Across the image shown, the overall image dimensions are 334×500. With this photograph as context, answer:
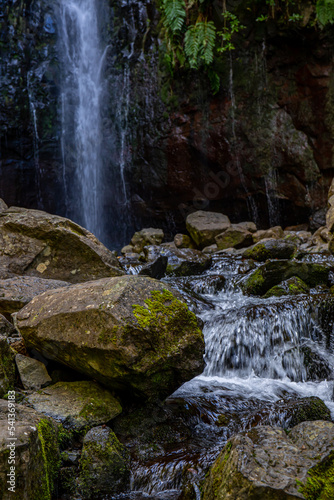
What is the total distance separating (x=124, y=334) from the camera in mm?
2453

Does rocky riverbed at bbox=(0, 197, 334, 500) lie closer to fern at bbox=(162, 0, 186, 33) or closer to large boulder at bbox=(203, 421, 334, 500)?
large boulder at bbox=(203, 421, 334, 500)

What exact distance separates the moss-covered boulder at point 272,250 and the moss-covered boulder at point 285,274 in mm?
1477

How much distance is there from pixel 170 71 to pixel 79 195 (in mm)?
5849

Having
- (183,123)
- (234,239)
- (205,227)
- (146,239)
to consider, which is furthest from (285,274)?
(183,123)

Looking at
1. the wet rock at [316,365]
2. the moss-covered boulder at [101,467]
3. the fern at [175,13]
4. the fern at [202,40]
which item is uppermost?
the fern at [175,13]

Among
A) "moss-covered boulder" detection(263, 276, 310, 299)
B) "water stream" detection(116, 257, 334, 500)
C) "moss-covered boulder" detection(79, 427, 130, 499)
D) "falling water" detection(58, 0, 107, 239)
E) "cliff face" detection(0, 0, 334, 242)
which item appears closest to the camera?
"moss-covered boulder" detection(79, 427, 130, 499)

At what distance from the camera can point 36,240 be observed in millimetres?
4949

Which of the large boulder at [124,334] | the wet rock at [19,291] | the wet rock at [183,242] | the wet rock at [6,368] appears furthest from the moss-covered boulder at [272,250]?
the wet rock at [6,368]

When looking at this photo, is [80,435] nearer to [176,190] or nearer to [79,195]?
[176,190]

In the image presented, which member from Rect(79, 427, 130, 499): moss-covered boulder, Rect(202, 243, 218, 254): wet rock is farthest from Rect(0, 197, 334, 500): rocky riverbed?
Rect(202, 243, 218, 254): wet rock

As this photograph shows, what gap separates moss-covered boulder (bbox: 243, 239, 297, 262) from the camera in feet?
26.2

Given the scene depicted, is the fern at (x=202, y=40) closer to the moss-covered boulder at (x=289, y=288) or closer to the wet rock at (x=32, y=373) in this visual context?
the moss-covered boulder at (x=289, y=288)

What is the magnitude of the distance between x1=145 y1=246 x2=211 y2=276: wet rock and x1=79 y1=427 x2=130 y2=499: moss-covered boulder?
5545mm

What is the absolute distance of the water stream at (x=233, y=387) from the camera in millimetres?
2395
